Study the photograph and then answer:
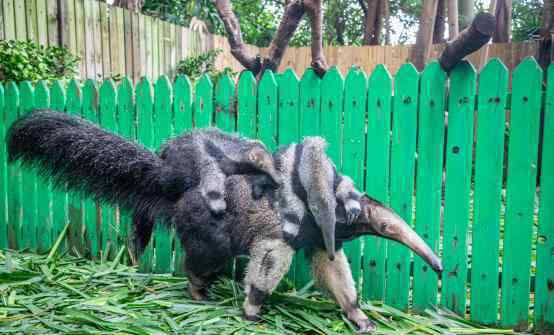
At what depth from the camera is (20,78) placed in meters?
5.09

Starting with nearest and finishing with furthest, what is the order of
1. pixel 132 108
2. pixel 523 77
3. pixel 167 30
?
1. pixel 523 77
2. pixel 132 108
3. pixel 167 30

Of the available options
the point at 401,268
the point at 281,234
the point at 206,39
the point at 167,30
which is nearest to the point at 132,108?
the point at 281,234

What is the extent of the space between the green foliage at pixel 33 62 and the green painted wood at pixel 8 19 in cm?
23

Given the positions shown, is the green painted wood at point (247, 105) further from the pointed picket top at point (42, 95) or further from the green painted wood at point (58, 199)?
the pointed picket top at point (42, 95)

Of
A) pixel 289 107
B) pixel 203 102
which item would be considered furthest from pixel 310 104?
pixel 203 102

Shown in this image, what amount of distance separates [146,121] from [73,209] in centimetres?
115

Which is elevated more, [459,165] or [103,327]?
[459,165]

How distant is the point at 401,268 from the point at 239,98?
173cm

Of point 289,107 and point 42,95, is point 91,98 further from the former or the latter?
point 289,107

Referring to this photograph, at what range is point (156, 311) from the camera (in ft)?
10.2

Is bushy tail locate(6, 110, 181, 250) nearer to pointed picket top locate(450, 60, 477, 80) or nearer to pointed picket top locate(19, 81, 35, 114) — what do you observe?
pointed picket top locate(19, 81, 35, 114)

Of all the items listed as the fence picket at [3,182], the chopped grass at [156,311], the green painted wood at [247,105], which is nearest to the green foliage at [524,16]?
the green painted wood at [247,105]

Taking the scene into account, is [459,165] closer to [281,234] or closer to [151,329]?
[281,234]

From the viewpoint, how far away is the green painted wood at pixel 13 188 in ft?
15.1
